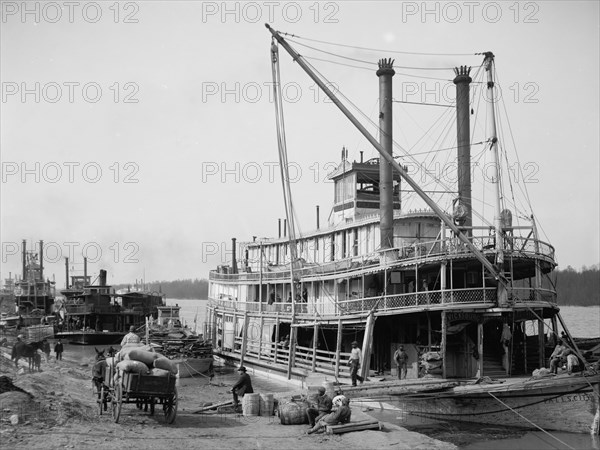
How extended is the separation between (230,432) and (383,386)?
825 centimetres

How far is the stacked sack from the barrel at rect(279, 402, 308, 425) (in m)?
3.36

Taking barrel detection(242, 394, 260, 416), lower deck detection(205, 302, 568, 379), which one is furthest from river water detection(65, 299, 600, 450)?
barrel detection(242, 394, 260, 416)

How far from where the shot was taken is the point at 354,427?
16.7 meters

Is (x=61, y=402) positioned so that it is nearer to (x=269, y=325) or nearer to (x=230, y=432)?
(x=230, y=432)

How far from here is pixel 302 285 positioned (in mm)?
35250

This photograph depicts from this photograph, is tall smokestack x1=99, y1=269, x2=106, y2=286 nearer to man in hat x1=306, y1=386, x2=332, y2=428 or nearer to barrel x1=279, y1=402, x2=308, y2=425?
barrel x1=279, y1=402, x2=308, y2=425

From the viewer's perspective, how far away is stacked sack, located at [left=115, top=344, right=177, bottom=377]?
52.2 ft

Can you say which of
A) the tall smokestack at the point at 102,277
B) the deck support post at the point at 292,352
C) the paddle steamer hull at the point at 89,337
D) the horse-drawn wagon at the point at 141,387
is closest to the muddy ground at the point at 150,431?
the horse-drawn wagon at the point at 141,387

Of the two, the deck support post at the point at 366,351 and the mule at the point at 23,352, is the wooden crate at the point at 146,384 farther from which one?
the mule at the point at 23,352

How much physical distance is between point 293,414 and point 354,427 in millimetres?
1990

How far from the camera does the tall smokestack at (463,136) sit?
113 ft

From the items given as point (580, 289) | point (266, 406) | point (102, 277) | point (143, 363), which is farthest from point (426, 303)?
point (580, 289)

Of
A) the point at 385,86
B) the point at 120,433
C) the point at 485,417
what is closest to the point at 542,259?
the point at 485,417

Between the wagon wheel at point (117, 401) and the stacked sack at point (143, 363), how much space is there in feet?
1.66
